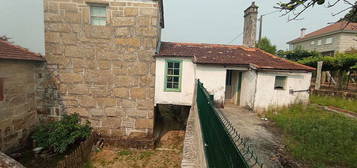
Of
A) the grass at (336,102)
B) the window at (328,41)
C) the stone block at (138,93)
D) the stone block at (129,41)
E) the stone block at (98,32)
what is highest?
the window at (328,41)

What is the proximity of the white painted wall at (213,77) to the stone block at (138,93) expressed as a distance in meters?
2.98

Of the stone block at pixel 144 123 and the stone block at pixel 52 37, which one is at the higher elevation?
the stone block at pixel 52 37

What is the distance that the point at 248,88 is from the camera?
8.63m

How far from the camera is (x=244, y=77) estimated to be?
914 cm

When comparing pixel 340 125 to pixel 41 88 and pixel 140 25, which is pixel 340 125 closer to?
pixel 140 25

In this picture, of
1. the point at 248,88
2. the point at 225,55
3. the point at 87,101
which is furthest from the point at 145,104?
the point at 248,88

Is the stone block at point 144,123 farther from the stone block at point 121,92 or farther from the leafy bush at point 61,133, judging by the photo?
the leafy bush at point 61,133

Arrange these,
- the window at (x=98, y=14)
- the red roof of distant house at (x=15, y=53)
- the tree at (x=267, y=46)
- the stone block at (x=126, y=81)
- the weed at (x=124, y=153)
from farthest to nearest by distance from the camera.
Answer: the tree at (x=267, y=46), the stone block at (x=126, y=81), the weed at (x=124, y=153), the window at (x=98, y=14), the red roof of distant house at (x=15, y=53)

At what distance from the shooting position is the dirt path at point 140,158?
7.03m

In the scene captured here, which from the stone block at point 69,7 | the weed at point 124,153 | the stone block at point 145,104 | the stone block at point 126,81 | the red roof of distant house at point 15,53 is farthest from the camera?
the stone block at point 145,104

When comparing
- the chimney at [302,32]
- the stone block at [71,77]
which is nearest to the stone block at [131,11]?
the stone block at [71,77]

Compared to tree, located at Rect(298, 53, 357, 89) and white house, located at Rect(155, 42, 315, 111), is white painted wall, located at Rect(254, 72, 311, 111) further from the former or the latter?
tree, located at Rect(298, 53, 357, 89)

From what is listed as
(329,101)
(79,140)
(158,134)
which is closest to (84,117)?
(79,140)

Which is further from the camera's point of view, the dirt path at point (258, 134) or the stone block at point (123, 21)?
the stone block at point (123, 21)
